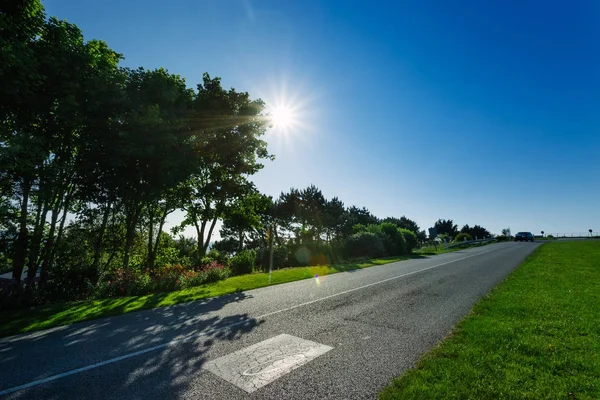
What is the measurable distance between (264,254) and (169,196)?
31.1ft

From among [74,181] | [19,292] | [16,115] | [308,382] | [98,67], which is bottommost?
[308,382]

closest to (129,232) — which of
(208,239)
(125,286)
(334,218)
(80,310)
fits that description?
(125,286)

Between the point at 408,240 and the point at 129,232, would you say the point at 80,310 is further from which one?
the point at 408,240

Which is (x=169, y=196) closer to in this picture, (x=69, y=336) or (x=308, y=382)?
(x=69, y=336)

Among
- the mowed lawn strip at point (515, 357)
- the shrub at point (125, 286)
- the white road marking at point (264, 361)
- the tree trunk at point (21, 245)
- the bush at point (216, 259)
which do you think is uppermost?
the tree trunk at point (21, 245)

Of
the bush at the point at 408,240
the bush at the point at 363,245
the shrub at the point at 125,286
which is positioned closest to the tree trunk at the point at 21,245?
the shrub at the point at 125,286

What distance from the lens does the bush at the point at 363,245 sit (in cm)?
2975

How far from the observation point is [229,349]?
197 inches

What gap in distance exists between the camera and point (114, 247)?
18125 millimetres

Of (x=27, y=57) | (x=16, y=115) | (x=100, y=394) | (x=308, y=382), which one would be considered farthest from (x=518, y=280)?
(x=16, y=115)

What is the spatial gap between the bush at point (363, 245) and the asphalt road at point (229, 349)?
20.6 meters

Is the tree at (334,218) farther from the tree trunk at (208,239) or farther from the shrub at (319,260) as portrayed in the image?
the tree trunk at (208,239)

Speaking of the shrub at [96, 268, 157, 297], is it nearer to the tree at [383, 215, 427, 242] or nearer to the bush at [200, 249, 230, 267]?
the bush at [200, 249, 230, 267]

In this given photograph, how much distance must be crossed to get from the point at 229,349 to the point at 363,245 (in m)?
26.3
